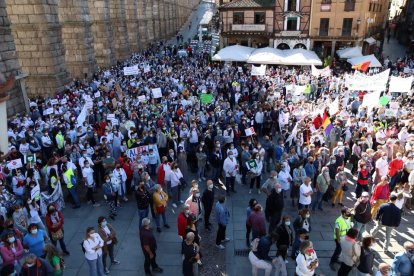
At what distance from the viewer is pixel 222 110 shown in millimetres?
15922

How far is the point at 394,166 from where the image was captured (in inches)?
420

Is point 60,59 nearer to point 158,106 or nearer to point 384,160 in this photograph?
point 158,106

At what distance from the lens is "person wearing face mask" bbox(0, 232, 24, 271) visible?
6770 millimetres

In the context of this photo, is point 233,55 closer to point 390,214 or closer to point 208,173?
point 208,173

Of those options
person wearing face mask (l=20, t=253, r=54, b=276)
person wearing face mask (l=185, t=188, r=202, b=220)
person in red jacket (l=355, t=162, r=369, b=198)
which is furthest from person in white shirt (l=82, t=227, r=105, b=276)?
person in red jacket (l=355, t=162, r=369, b=198)

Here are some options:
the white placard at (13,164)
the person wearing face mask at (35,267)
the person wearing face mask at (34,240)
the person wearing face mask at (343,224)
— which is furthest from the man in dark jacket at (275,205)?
the white placard at (13,164)

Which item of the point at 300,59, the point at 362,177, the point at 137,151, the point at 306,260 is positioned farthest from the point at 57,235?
the point at 300,59

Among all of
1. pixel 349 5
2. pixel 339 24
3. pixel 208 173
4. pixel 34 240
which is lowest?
pixel 208 173

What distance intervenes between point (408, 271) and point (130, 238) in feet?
20.3

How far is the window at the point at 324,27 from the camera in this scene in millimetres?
35344

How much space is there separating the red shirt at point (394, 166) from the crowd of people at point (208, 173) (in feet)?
0.13

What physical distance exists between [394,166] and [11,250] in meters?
10.1

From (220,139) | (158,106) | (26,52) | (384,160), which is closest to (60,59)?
(26,52)

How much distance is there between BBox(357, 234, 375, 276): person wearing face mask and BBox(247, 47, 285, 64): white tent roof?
69.0 feet
